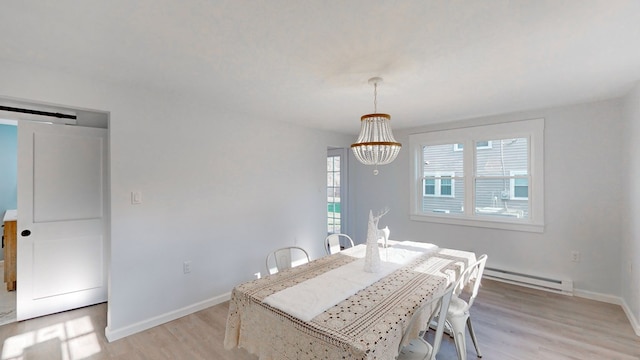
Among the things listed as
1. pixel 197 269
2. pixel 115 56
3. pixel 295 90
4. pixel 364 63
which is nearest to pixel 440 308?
pixel 364 63

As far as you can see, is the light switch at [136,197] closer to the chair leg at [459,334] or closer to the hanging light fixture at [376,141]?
the hanging light fixture at [376,141]

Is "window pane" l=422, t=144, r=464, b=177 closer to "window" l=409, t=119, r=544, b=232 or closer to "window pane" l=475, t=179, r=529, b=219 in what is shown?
"window" l=409, t=119, r=544, b=232

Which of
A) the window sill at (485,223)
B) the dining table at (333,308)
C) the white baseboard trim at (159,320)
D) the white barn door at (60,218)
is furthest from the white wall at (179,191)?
the window sill at (485,223)

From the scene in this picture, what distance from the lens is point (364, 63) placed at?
208 centimetres

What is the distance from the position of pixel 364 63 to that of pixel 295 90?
84 cm

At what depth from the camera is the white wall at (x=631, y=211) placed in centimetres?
256

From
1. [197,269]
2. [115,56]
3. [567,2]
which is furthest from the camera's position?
[197,269]

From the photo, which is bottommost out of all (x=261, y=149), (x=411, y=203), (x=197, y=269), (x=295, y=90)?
(x=197, y=269)

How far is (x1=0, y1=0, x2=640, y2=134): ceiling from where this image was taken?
1.45m

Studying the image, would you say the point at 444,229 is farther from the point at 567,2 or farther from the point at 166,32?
the point at 166,32

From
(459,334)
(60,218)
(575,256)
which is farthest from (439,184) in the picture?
(60,218)

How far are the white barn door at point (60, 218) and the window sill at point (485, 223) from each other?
4328mm

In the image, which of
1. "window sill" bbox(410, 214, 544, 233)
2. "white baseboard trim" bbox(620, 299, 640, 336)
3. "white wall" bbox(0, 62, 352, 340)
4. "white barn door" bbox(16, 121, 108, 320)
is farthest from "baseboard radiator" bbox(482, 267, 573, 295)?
"white barn door" bbox(16, 121, 108, 320)

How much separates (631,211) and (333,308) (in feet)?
10.7
